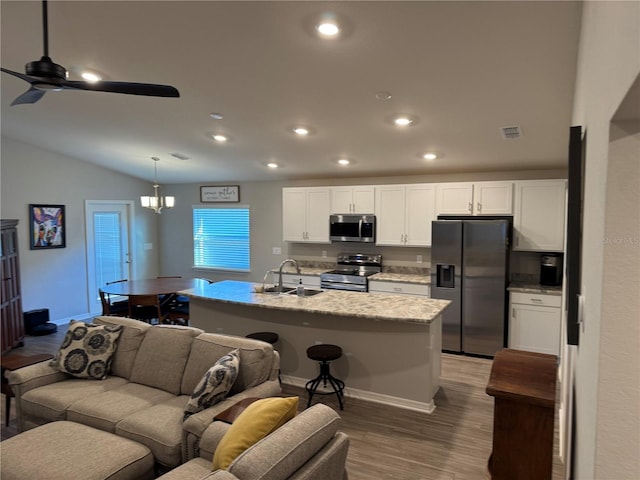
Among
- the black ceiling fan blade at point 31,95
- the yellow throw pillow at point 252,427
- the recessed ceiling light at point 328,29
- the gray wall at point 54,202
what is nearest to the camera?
the yellow throw pillow at point 252,427

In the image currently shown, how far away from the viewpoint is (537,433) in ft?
7.19

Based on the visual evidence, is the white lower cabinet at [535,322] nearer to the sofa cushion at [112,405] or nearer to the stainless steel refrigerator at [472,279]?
the stainless steel refrigerator at [472,279]

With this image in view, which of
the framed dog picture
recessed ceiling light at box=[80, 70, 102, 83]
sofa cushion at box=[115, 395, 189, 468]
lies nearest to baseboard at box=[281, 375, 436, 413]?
sofa cushion at box=[115, 395, 189, 468]

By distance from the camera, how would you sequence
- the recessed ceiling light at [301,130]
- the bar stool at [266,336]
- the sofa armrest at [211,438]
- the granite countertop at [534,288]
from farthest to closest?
Answer: the granite countertop at [534,288]
the recessed ceiling light at [301,130]
the bar stool at [266,336]
the sofa armrest at [211,438]

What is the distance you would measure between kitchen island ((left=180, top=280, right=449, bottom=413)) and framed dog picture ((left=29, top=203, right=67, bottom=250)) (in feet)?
12.0

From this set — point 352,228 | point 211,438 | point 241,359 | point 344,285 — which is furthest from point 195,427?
point 352,228

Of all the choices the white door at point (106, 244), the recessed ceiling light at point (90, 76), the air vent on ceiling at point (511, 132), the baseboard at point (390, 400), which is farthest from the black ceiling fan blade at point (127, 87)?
the white door at point (106, 244)

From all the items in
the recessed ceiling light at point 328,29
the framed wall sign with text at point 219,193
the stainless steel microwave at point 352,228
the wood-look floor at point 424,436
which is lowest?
the wood-look floor at point 424,436

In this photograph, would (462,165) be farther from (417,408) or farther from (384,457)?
(384,457)

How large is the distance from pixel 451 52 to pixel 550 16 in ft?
2.02

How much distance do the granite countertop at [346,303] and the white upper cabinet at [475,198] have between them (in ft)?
6.13

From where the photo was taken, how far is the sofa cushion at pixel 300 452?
1.66 m

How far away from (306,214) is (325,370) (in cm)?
334

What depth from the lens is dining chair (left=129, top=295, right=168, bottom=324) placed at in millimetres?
5145
